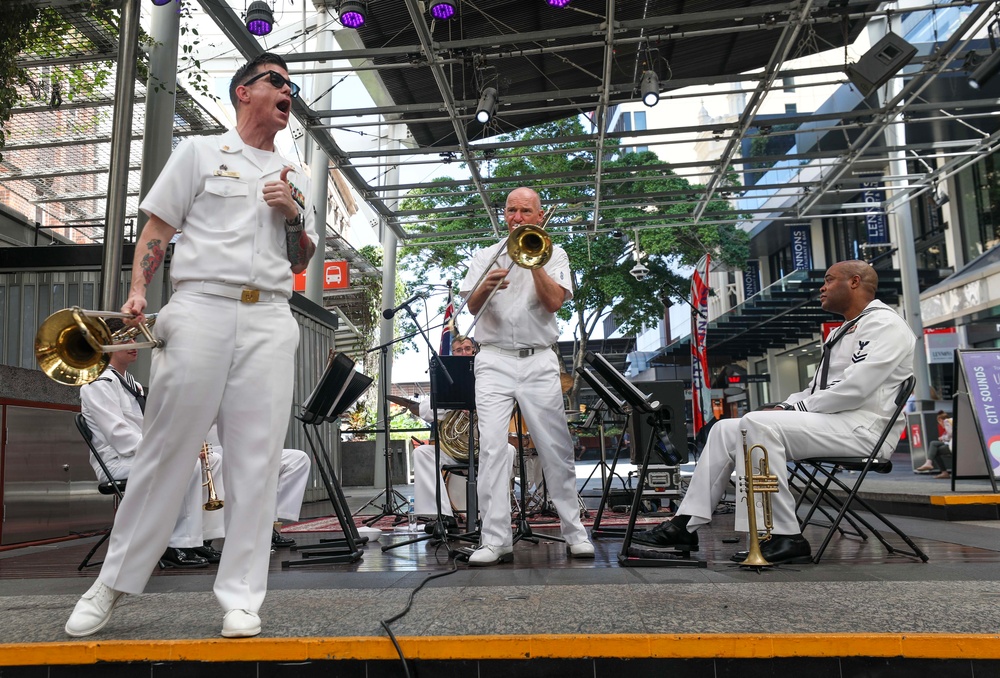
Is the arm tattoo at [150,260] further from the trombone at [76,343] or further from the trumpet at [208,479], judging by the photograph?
the trumpet at [208,479]

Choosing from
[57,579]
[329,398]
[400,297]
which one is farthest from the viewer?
[400,297]

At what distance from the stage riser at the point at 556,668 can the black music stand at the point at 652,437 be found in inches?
72.5

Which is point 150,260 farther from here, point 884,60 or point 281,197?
point 884,60

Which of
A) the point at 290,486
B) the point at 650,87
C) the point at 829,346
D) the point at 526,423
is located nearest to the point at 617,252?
the point at 650,87

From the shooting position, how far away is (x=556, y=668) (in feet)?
8.52

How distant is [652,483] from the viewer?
29.2ft

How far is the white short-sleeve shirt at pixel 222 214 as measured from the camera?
3033mm

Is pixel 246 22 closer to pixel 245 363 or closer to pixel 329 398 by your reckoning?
pixel 329 398

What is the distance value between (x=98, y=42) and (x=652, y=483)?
412 inches

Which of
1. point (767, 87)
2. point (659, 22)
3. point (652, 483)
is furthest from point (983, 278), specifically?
point (652, 483)

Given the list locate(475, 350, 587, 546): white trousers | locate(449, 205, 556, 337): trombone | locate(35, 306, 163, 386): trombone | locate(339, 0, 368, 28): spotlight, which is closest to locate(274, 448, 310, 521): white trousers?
locate(475, 350, 587, 546): white trousers

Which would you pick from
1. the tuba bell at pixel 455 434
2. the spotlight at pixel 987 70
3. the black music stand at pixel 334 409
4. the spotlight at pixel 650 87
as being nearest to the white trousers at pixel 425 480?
the tuba bell at pixel 455 434

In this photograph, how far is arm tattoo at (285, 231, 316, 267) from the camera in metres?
3.24

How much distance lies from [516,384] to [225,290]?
2279 mm
